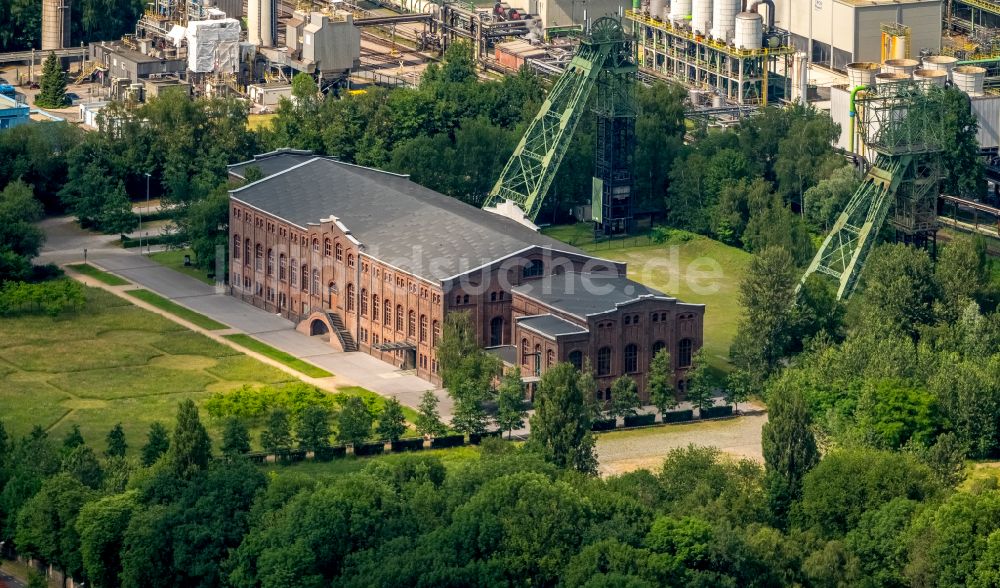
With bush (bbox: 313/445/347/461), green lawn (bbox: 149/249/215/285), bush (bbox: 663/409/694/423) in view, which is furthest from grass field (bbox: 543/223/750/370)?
bush (bbox: 313/445/347/461)

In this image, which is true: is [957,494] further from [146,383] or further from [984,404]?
[146,383]

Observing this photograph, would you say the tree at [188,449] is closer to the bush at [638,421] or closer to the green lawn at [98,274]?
the bush at [638,421]

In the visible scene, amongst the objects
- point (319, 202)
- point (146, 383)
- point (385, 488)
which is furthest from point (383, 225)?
point (385, 488)

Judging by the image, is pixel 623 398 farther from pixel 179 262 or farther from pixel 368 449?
pixel 179 262

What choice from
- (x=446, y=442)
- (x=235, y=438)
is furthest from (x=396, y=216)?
(x=235, y=438)

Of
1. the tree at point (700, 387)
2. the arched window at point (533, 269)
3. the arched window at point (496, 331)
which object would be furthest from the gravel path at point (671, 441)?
the arched window at point (533, 269)
